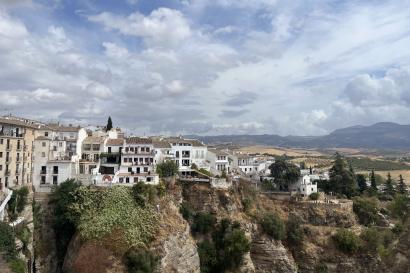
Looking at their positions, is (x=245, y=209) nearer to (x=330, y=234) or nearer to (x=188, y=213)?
(x=188, y=213)

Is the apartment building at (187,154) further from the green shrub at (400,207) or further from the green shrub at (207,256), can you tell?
the green shrub at (400,207)

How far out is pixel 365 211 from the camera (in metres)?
71.2

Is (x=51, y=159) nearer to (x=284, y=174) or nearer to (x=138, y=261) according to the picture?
(x=138, y=261)

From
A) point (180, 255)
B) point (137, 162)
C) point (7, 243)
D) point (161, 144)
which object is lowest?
point (180, 255)

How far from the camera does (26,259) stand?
154 feet

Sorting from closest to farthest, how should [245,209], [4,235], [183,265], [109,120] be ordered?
[4,235], [183,265], [245,209], [109,120]

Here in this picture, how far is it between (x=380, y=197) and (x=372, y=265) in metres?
24.2

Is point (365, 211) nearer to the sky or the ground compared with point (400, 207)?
nearer to the ground

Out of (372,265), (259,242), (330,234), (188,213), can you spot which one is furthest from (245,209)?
(372,265)

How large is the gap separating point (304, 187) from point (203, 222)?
22.7 metres

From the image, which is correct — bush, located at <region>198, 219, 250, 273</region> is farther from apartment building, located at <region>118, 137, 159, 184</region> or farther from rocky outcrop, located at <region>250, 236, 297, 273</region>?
apartment building, located at <region>118, 137, 159, 184</region>

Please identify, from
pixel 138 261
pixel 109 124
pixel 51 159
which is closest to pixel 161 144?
pixel 109 124

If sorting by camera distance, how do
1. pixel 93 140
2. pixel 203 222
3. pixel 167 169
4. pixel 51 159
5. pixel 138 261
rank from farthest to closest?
pixel 93 140 < pixel 167 169 < pixel 51 159 < pixel 203 222 < pixel 138 261

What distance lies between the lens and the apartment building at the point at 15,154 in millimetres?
52125
